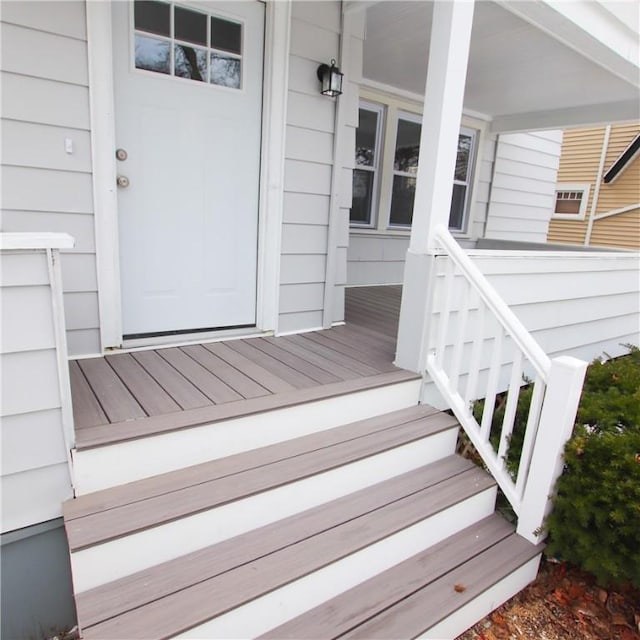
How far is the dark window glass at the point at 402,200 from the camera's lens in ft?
16.9

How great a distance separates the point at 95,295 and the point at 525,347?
2.05 meters

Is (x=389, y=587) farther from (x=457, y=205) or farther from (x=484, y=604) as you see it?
(x=457, y=205)

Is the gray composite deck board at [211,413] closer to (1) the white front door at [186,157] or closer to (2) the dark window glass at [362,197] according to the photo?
(1) the white front door at [186,157]

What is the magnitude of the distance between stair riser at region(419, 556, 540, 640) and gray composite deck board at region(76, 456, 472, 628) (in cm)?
44


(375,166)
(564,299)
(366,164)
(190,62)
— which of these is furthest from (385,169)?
(190,62)

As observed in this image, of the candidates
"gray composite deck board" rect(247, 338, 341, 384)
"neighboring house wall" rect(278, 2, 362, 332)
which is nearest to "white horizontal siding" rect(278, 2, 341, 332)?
"neighboring house wall" rect(278, 2, 362, 332)

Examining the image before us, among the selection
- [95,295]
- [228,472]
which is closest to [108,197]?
[95,295]

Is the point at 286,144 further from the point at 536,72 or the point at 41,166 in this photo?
the point at 536,72

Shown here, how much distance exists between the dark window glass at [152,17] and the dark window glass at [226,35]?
247mm

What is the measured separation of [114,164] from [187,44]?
787 millimetres

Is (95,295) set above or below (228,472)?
above

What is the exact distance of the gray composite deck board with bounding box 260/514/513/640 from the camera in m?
1.43

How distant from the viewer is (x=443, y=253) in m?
2.29

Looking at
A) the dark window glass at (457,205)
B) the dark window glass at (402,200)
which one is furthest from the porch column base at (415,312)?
the dark window glass at (457,205)
